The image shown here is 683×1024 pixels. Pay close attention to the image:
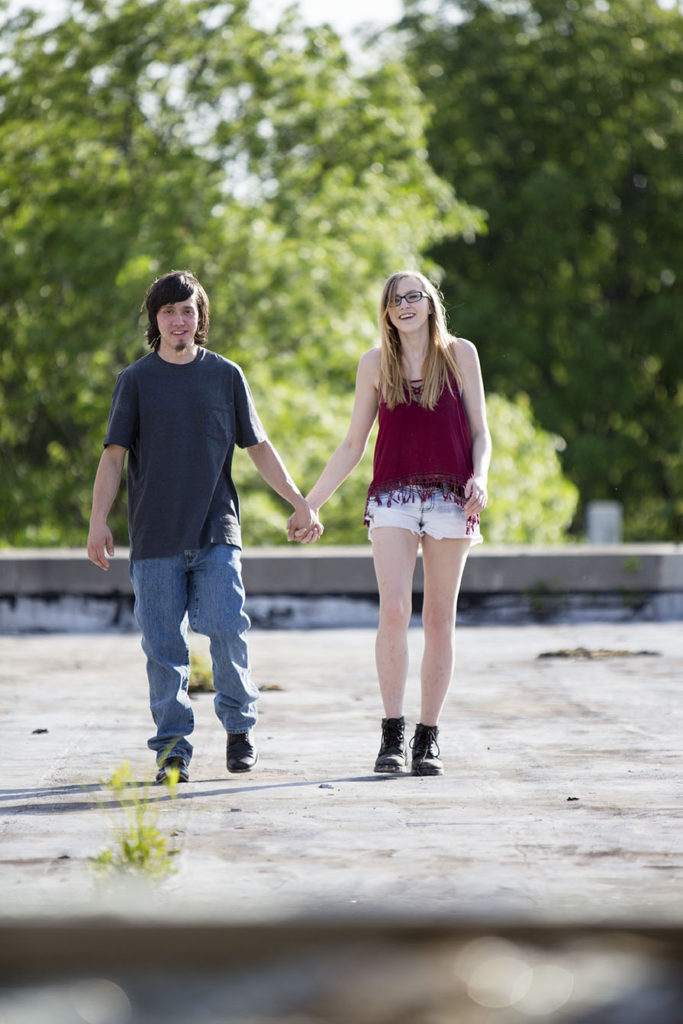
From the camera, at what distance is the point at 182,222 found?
20266 millimetres

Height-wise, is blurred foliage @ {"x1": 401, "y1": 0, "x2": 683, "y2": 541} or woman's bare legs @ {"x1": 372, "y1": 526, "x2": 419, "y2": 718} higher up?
blurred foliage @ {"x1": 401, "y1": 0, "x2": 683, "y2": 541}

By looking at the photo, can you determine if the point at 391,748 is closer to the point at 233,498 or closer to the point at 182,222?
the point at 233,498

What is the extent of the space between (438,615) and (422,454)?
55 centimetres

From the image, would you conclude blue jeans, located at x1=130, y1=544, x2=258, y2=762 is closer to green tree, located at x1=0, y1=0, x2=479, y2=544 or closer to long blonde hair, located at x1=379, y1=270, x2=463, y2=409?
long blonde hair, located at x1=379, y1=270, x2=463, y2=409

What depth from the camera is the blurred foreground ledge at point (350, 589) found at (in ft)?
36.2

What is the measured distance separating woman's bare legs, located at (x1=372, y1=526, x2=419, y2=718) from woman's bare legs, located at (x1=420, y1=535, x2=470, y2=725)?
68 millimetres

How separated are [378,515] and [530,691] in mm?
2452

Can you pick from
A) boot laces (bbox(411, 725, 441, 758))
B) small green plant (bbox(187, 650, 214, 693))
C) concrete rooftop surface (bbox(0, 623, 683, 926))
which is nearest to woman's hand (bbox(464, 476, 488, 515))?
boot laces (bbox(411, 725, 441, 758))

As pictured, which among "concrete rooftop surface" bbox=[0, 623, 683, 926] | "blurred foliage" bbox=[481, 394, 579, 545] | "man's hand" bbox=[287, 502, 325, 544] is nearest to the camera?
"concrete rooftop surface" bbox=[0, 623, 683, 926]

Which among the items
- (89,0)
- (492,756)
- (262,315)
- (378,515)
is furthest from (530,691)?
(89,0)

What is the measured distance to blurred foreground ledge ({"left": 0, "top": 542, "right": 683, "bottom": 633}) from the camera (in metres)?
11.0

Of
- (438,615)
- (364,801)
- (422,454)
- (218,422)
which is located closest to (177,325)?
(218,422)

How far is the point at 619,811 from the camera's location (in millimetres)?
4355

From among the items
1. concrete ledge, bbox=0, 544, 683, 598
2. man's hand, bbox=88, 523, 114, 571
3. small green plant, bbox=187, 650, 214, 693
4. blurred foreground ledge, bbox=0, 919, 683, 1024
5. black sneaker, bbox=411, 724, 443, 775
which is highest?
man's hand, bbox=88, 523, 114, 571
